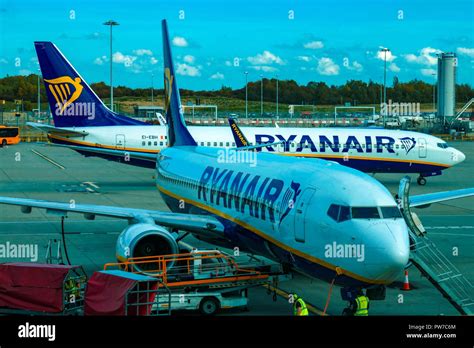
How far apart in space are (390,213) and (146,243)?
8.84m

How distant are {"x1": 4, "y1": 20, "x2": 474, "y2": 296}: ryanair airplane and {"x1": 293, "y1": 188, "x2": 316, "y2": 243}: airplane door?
3cm

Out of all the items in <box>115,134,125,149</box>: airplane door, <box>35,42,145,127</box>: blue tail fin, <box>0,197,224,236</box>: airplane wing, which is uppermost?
<box>35,42,145,127</box>: blue tail fin

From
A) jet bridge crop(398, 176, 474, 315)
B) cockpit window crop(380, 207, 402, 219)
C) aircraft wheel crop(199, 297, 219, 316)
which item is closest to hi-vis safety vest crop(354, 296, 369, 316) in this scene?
cockpit window crop(380, 207, 402, 219)

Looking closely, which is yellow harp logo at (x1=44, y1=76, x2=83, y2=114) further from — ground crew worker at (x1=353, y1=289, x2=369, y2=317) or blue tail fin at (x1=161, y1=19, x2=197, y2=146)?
ground crew worker at (x1=353, y1=289, x2=369, y2=317)

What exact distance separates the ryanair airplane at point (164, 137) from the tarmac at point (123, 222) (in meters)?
2.53

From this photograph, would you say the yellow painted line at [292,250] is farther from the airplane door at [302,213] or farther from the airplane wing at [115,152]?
the airplane wing at [115,152]

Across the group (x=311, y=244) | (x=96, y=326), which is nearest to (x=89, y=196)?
(x=311, y=244)

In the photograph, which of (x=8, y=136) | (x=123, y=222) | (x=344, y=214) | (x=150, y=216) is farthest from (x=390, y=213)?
(x=8, y=136)

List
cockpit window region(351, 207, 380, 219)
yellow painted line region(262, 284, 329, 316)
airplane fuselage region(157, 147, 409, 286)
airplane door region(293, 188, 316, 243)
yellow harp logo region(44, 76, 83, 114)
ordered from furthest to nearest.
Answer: yellow harp logo region(44, 76, 83, 114), yellow painted line region(262, 284, 329, 316), airplane door region(293, 188, 316, 243), cockpit window region(351, 207, 380, 219), airplane fuselage region(157, 147, 409, 286)

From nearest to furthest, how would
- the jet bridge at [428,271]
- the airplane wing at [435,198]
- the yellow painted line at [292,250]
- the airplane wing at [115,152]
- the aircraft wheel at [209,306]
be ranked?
the yellow painted line at [292,250] → the jet bridge at [428,271] → the aircraft wheel at [209,306] → the airplane wing at [435,198] → the airplane wing at [115,152]

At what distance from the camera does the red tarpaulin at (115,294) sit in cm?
2069

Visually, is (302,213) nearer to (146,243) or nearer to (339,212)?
(339,212)

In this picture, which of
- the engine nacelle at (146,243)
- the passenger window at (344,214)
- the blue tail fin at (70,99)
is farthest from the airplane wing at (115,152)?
the passenger window at (344,214)

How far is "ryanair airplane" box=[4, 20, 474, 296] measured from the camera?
19.9m
